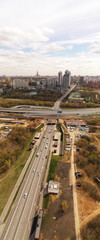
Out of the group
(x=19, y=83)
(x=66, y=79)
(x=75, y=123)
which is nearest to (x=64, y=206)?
(x=75, y=123)

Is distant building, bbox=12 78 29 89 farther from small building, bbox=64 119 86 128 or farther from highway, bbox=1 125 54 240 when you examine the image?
highway, bbox=1 125 54 240

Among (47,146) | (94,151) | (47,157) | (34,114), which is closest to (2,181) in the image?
(47,157)

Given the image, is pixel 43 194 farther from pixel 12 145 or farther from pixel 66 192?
pixel 12 145

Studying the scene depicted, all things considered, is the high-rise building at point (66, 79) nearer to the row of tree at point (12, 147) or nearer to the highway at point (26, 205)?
the row of tree at point (12, 147)

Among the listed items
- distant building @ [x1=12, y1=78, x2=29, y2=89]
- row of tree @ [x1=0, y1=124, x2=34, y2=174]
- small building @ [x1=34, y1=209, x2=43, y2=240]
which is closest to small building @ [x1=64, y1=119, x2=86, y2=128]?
row of tree @ [x1=0, y1=124, x2=34, y2=174]

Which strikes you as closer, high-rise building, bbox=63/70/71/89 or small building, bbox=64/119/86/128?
small building, bbox=64/119/86/128
